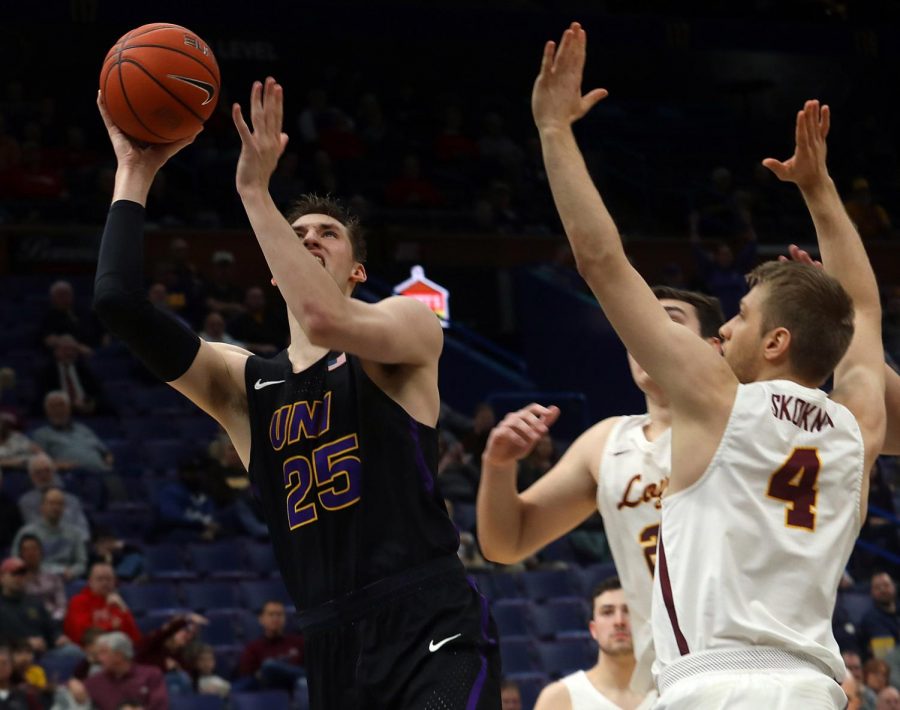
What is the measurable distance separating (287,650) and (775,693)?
7.72 metres

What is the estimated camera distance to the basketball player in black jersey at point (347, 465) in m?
3.91

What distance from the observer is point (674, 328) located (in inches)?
136

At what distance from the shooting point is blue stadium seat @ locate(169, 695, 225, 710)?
32.7 ft

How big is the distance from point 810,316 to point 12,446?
373 inches

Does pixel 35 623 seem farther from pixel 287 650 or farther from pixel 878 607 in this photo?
pixel 878 607

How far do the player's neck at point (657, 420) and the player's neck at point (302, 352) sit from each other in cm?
132

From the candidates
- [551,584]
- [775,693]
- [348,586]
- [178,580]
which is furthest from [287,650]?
[775,693]

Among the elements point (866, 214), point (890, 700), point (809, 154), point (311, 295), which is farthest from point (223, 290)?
point (311, 295)

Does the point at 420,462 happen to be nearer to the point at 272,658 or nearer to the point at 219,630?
the point at 272,658

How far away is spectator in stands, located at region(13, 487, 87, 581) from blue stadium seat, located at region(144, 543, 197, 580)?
1.98 ft

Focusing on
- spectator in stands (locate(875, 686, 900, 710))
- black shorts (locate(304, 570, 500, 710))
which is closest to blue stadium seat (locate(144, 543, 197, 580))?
spectator in stands (locate(875, 686, 900, 710))

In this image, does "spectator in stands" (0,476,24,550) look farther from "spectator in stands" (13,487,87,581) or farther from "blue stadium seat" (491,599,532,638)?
"blue stadium seat" (491,599,532,638)

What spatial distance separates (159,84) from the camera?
443 cm

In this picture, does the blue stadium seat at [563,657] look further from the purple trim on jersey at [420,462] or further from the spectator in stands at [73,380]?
the purple trim on jersey at [420,462]
